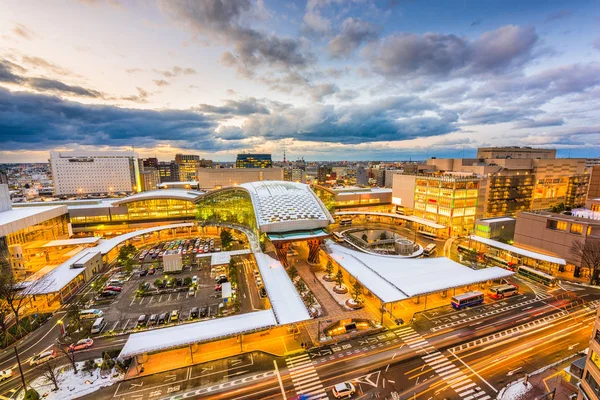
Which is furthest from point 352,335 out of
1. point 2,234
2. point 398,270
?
point 2,234

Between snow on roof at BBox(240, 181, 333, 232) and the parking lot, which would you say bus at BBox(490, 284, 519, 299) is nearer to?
snow on roof at BBox(240, 181, 333, 232)

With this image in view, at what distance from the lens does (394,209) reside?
111 metres

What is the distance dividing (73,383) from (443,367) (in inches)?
1588

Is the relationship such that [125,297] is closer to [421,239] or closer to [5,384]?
[5,384]

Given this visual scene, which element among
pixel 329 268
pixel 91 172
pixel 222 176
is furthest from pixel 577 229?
pixel 91 172

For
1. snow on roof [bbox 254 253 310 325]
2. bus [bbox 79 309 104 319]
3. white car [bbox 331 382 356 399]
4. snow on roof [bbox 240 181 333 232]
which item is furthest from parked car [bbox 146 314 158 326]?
white car [bbox 331 382 356 399]

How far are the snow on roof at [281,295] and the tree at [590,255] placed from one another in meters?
55.1

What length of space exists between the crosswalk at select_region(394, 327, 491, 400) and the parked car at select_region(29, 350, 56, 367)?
43482 millimetres

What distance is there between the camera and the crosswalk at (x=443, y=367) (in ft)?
86.7

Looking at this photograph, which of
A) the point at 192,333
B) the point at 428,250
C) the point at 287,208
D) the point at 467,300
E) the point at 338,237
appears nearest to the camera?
the point at 192,333

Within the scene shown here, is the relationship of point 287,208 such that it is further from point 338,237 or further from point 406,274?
point 406,274

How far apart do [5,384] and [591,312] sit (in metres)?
76.8

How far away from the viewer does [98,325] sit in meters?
37.2

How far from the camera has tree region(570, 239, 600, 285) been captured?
160 ft
